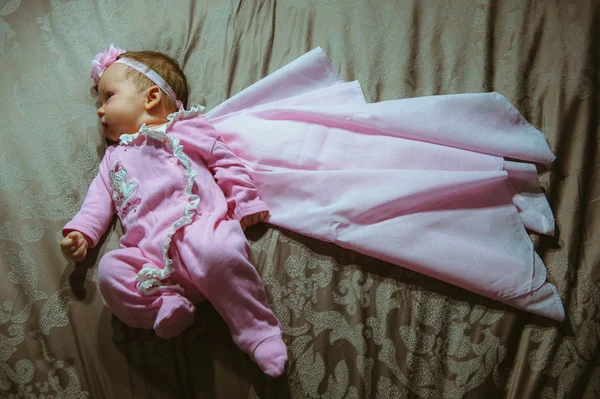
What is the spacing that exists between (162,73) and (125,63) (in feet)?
0.29

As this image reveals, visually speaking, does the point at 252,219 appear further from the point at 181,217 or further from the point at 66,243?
the point at 66,243

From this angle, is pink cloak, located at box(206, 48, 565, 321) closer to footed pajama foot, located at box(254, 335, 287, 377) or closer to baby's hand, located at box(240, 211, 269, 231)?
baby's hand, located at box(240, 211, 269, 231)

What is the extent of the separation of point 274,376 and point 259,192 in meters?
0.39

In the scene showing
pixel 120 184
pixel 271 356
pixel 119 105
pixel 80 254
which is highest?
pixel 119 105

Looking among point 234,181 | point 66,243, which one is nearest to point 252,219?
point 234,181

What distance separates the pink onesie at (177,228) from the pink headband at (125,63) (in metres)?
0.10

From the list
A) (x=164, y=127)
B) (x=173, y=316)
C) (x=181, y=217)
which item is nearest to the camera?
(x=173, y=316)

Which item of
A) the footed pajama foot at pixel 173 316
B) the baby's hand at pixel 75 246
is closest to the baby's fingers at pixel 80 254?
the baby's hand at pixel 75 246

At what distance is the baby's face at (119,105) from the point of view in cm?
106

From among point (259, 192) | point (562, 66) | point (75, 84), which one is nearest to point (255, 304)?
point (259, 192)

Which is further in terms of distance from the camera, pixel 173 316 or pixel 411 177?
pixel 411 177

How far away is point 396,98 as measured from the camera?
1159 mm

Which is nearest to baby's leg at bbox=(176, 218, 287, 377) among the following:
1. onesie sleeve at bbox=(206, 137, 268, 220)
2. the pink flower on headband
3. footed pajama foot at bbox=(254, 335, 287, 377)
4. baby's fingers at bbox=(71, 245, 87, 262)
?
footed pajama foot at bbox=(254, 335, 287, 377)

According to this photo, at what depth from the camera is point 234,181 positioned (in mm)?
998
